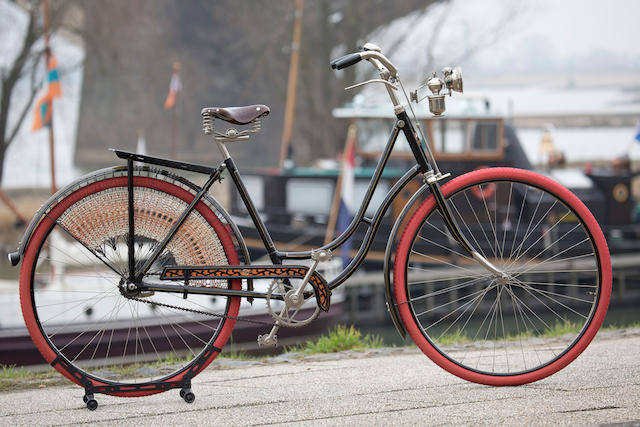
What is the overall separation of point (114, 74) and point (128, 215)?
20066 millimetres

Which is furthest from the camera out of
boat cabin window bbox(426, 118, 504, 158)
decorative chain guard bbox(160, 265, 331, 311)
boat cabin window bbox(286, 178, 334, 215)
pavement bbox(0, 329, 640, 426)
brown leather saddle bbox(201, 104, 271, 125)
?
boat cabin window bbox(286, 178, 334, 215)

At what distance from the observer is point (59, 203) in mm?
2643

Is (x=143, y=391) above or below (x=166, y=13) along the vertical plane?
below

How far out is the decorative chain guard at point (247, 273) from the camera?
2.68 metres

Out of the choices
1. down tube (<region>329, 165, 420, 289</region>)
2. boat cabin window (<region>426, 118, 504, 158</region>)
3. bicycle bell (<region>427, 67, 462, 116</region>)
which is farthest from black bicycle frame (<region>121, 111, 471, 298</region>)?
boat cabin window (<region>426, 118, 504, 158</region>)

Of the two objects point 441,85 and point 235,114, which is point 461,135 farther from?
point 235,114

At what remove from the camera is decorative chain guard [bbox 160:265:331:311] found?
2680mm

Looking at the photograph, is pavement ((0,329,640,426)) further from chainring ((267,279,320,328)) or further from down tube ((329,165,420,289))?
down tube ((329,165,420,289))

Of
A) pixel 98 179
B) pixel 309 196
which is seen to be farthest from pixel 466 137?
pixel 98 179

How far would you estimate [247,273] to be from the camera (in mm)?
2693

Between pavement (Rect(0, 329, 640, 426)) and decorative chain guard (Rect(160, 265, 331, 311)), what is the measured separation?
37 cm

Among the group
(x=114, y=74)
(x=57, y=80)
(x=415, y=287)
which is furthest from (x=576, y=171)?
(x=114, y=74)

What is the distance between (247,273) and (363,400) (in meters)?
0.55

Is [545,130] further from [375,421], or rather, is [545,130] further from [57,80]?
[375,421]
